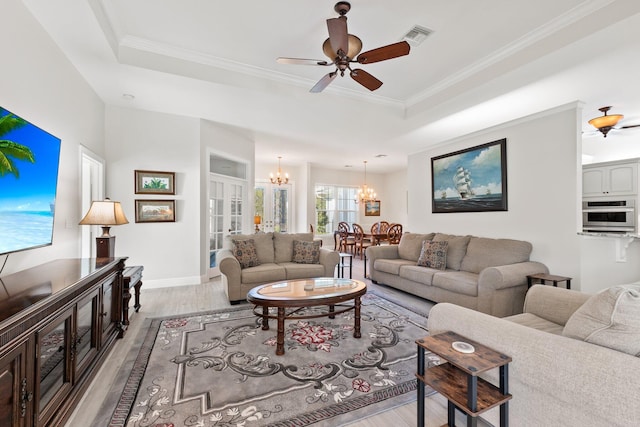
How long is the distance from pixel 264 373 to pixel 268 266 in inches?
78.0

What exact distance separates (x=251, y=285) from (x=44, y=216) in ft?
7.19

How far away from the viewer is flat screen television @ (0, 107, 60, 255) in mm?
1659

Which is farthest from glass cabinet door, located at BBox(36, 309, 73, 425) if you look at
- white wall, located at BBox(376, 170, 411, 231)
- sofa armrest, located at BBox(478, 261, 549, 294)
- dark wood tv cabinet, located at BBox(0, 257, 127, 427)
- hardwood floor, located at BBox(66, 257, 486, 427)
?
white wall, located at BBox(376, 170, 411, 231)

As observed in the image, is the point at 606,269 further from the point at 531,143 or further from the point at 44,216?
the point at 44,216

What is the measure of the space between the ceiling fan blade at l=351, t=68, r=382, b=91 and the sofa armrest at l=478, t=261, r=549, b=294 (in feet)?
7.67

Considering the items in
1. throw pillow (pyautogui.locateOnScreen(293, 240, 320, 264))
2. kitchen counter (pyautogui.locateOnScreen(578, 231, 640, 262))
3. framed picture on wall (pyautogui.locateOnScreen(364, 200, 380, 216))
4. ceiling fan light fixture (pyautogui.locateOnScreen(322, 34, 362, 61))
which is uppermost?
ceiling fan light fixture (pyautogui.locateOnScreen(322, 34, 362, 61))

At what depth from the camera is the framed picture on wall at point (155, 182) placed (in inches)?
168

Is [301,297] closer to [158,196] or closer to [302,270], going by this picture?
[302,270]

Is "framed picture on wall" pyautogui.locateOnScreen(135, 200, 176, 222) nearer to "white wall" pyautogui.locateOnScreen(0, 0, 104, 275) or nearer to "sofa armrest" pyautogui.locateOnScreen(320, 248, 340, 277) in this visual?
"white wall" pyautogui.locateOnScreen(0, 0, 104, 275)

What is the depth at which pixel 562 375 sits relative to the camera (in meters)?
1.15

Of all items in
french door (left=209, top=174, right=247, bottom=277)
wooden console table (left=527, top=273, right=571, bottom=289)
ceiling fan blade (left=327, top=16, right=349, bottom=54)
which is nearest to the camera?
ceiling fan blade (left=327, top=16, right=349, bottom=54)

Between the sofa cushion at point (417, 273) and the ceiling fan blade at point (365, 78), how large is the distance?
246 centimetres

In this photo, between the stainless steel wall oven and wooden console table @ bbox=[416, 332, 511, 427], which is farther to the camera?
the stainless steel wall oven

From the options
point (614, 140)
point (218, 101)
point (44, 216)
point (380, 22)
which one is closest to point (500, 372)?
point (380, 22)
